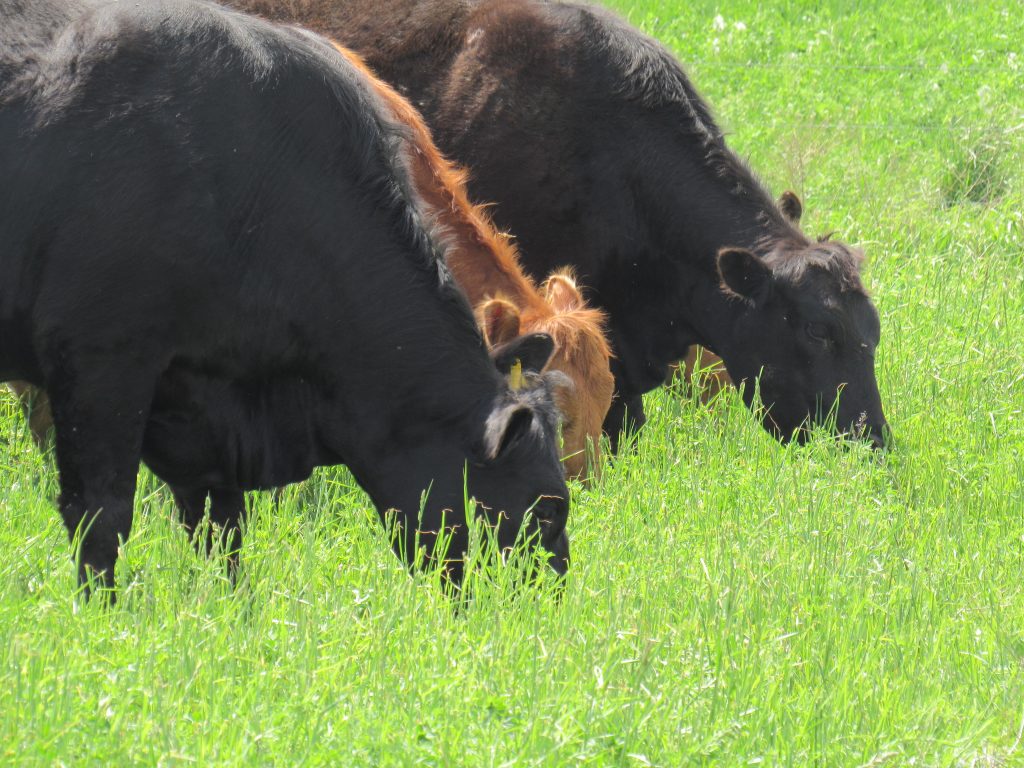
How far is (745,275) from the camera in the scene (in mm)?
7336

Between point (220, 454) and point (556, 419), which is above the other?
point (556, 419)

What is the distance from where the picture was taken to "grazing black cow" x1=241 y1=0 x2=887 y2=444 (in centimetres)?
742

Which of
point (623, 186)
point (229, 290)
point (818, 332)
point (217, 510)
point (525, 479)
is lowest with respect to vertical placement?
point (217, 510)

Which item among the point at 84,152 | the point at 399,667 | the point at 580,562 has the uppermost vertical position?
the point at 84,152

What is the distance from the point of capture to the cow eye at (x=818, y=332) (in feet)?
23.7

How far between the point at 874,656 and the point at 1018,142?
9350 millimetres

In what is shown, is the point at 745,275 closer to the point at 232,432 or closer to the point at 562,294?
the point at 562,294


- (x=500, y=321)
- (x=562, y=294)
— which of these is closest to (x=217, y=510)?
(x=500, y=321)

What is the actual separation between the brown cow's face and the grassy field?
0.25m

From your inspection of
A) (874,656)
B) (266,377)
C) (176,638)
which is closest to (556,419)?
(266,377)

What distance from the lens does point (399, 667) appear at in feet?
12.5

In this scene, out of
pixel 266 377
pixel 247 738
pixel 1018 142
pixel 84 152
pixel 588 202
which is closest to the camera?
pixel 247 738

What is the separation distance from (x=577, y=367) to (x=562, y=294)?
400 millimetres

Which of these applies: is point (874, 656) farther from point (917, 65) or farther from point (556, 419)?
point (917, 65)
